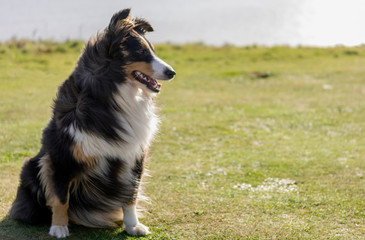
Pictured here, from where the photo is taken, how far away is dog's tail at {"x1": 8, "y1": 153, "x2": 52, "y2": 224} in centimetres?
512

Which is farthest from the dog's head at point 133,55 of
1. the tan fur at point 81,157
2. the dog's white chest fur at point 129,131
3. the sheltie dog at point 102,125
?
the tan fur at point 81,157

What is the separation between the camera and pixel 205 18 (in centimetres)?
4706

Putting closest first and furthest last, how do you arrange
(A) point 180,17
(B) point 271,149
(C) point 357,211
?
1. (C) point 357,211
2. (B) point 271,149
3. (A) point 180,17

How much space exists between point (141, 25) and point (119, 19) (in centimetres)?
35

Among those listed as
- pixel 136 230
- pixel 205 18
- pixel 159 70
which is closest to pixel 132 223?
pixel 136 230

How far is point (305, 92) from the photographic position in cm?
1672

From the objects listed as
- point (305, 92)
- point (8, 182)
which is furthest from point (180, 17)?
point (8, 182)

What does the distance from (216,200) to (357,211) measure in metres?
1.86

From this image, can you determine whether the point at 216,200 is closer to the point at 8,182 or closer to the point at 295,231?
the point at 295,231

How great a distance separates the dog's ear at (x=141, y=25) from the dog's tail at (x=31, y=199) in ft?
5.66

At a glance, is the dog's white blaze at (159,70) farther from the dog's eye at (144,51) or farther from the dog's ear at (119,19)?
the dog's ear at (119,19)

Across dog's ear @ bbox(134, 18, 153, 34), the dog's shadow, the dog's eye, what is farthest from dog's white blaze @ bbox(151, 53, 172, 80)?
the dog's shadow

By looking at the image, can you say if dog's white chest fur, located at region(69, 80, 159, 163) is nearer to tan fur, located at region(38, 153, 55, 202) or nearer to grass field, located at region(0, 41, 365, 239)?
tan fur, located at region(38, 153, 55, 202)

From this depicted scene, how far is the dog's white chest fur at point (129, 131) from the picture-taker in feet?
15.1
